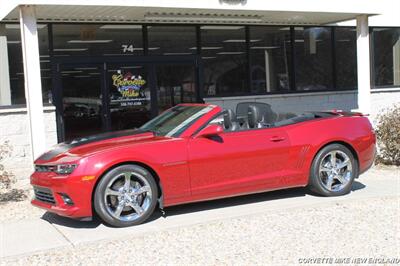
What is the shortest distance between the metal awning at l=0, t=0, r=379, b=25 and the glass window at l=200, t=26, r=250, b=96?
58cm

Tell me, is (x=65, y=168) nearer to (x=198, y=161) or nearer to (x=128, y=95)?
(x=198, y=161)

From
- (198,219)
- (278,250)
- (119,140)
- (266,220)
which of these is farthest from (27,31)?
(278,250)

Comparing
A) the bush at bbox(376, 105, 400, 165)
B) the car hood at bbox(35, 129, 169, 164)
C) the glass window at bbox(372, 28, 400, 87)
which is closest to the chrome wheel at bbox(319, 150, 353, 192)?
the car hood at bbox(35, 129, 169, 164)

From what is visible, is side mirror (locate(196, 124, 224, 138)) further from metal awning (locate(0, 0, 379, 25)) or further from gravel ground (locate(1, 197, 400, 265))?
metal awning (locate(0, 0, 379, 25))

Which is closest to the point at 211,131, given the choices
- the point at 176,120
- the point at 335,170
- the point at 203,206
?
the point at 176,120

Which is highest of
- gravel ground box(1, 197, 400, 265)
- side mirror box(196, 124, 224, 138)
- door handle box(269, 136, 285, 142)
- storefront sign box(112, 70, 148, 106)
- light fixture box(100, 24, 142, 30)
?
light fixture box(100, 24, 142, 30)

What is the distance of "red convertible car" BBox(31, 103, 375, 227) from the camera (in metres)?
6.13

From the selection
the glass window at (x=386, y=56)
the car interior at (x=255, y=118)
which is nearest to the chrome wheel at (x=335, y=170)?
the car interior at (x=255, y=118)

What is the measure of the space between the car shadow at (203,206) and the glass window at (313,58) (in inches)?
249

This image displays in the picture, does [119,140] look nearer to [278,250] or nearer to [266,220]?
[266,220]

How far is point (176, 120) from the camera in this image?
7246mm

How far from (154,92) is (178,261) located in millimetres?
7537

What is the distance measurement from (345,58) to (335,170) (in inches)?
317

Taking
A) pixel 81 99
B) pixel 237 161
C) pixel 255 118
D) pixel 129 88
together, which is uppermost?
Result: pixel 129 88
